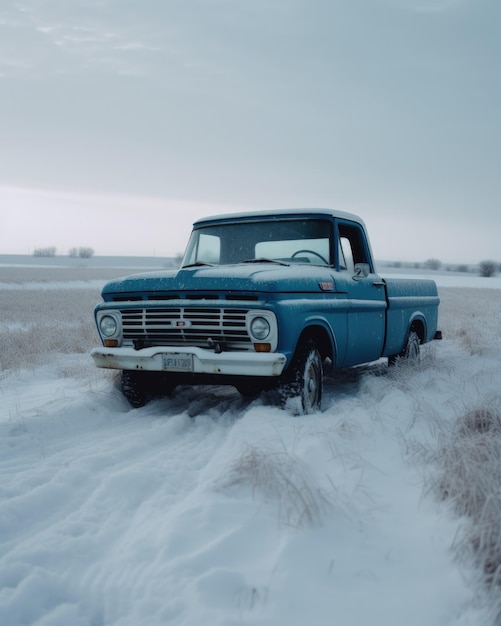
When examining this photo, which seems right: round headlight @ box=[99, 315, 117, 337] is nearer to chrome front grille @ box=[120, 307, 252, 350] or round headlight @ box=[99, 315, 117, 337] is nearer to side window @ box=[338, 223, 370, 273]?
chrome front grille @ box=[120, 307, 252, 350]

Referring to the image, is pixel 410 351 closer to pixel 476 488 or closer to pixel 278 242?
pixel 278 242

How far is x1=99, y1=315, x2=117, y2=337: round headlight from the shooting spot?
564cm

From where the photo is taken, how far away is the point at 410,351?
795cm

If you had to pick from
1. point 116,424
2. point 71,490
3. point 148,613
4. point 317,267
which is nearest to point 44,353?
point 116,424

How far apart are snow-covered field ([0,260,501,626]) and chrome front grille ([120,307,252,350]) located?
0.65 metres

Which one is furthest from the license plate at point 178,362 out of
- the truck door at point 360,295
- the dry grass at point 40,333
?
the dry grass at point 40,333

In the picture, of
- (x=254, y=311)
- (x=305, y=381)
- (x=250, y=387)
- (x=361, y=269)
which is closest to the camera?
(x=254, y=311)

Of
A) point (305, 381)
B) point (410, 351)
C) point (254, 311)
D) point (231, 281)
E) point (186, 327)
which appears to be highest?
point (231, 281)

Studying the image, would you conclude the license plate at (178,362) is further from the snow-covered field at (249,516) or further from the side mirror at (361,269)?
the side mirror at (361,269)

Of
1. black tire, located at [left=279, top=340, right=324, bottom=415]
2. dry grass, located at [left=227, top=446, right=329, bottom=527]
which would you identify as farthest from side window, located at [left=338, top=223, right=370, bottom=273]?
dry grass, located at [left=227, top=446, right=329, bottom=527]

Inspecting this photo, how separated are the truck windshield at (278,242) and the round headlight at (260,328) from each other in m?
1.13

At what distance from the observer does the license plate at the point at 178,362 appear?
509cm

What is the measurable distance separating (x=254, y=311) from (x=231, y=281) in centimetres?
32

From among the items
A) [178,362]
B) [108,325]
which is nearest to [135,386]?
[108,325]
